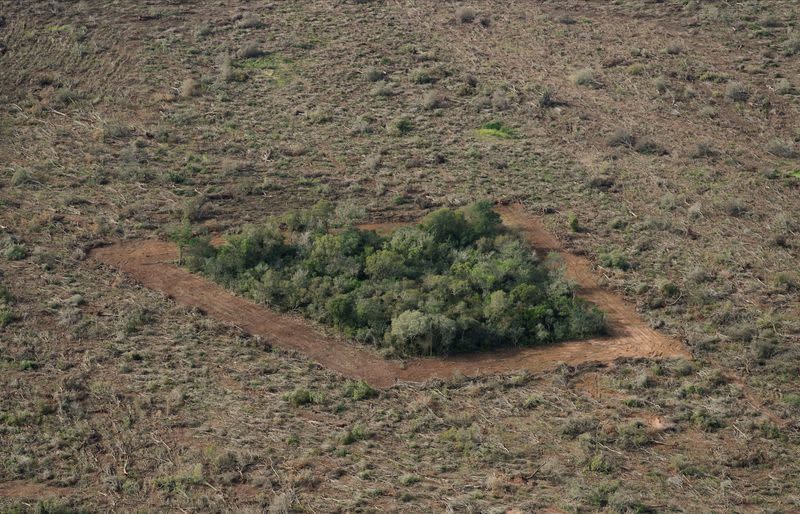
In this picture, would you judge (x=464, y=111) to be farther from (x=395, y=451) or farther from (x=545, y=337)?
(x=395, y=451)

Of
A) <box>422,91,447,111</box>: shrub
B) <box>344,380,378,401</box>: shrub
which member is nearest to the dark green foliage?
<box>344,380,378,401</box>: shrub

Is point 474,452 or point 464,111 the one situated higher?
point 464,111

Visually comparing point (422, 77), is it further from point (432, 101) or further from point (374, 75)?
point (432, 101)

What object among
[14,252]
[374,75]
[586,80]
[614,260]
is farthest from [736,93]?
[14,252]

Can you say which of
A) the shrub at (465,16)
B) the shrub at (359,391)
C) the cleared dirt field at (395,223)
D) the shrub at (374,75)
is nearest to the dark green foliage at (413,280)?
the shrub at (359,391)

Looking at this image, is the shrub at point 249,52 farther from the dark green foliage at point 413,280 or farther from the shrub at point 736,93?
the shrub at point 736,93

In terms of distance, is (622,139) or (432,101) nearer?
(622,139)

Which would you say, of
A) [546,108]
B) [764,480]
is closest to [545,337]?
[764,480]
